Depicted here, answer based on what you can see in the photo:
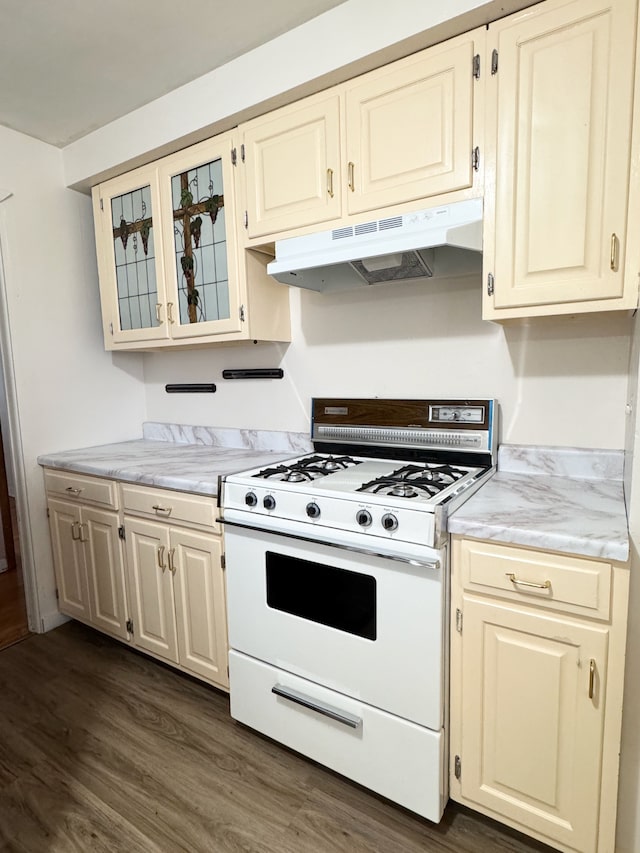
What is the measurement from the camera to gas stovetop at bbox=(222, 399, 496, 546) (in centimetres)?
134

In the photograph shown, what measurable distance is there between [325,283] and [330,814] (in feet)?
6.19

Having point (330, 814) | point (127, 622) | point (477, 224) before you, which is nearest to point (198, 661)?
point (127, 622)

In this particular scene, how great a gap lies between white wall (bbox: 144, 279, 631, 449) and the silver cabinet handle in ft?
2.30

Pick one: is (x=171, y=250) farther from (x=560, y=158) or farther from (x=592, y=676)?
(x=592, y=676)

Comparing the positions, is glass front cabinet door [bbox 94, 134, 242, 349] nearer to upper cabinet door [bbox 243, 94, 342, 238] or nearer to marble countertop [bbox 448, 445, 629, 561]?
Result: upper cabinet door [bbox 243, 94, 342, 238]

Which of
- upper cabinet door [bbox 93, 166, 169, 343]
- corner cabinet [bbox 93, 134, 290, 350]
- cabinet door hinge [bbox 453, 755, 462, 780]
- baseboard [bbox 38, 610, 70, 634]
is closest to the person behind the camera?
cabinet door hinge [bbox 453, 755, 462, 780]

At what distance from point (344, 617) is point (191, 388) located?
171 centimetres

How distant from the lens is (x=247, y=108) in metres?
1.82

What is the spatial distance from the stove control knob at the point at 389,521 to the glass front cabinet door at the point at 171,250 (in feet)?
3.77

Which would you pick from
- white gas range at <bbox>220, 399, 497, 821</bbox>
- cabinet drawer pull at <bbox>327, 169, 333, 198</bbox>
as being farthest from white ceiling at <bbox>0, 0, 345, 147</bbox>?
white gas range at <bbox>220, 399, 497, 821</bbox>

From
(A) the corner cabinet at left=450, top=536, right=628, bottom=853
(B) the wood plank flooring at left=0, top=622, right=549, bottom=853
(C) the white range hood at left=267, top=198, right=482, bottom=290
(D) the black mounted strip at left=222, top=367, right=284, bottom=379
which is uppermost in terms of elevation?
(C) the white range hood at left=267, top=198, right=482, bottom=290

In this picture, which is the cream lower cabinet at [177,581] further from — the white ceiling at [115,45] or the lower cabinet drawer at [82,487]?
the white ceiling at [115,45]

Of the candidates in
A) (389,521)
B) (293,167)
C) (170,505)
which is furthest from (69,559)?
(293,167)

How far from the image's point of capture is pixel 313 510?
57.4 inches
